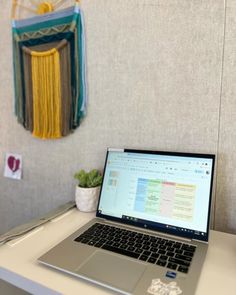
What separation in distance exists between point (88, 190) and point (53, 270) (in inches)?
14.5

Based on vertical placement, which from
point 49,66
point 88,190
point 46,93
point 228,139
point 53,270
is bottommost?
point 53,270

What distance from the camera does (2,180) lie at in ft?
4.49

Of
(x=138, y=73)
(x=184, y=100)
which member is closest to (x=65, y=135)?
(x=138, y=73)

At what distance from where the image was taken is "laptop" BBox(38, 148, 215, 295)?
603 millimetres

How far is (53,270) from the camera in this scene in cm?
64

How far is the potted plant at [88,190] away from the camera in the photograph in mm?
980

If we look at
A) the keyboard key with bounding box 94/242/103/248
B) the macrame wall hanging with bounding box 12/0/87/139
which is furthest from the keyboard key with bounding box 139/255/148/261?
the macrame wall hanging with bounding box 12/0/87/139

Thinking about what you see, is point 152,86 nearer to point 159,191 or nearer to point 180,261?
point 159,191

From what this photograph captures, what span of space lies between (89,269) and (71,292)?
7 centimetres

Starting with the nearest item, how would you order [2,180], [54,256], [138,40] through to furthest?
1. [54,256]
2. [138,40]
3. [2,180]

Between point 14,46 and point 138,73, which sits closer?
point 138,73

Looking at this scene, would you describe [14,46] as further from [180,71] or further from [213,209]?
[213,209]

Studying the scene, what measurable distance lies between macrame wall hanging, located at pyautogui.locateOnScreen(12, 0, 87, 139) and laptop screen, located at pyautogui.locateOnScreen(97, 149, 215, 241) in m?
0.31

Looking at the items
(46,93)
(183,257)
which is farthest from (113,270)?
(46,93)
